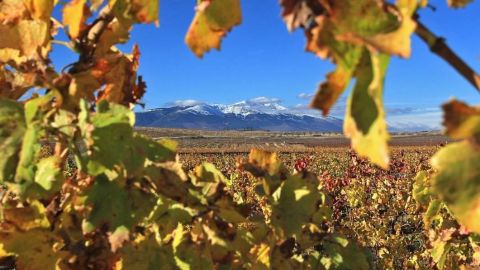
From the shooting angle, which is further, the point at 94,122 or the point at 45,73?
the point at 45,73

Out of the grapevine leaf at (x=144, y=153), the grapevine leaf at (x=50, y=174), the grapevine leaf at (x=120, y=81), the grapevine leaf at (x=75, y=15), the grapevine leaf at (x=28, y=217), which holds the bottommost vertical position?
the grapevine leaf at (x=28, y=217)

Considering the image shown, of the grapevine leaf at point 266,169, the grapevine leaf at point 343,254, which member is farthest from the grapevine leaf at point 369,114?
the grapevine leaf at point 343,254

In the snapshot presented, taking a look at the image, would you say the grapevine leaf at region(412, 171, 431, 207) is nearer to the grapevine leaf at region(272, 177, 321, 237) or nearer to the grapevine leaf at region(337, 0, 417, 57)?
the grapevine leaf at region(272, 177, 321, 237)

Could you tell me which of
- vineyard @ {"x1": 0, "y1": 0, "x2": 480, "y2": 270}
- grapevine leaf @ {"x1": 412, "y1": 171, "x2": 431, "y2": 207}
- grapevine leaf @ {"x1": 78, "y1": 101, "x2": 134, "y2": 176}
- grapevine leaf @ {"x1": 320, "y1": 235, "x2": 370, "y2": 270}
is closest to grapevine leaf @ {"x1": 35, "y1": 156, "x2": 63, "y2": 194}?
vineyard @ {"x1": 0, "y1": 0, "x2": 480, "y2": 270}

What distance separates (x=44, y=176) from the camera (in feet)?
4.88

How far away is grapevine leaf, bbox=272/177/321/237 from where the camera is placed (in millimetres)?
1600

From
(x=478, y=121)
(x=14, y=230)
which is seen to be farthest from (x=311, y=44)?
(x=14, y=230)

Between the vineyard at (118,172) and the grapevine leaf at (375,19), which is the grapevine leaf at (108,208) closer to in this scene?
the vineyard at (118,172)

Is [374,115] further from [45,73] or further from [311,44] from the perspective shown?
[45,73]

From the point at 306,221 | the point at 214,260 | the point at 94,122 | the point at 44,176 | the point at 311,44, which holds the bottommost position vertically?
the point at 214,260

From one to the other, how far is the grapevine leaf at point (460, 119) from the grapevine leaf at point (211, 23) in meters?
0.67

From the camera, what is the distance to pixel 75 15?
1461mm

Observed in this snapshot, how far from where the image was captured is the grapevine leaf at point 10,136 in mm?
1195

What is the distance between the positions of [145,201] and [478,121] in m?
0.98
